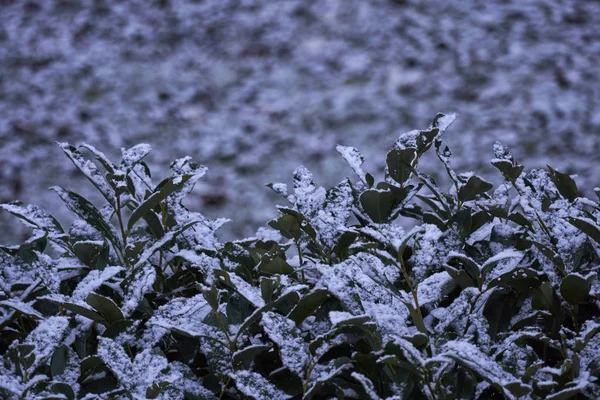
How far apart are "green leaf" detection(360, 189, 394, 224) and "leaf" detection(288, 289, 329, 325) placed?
151 mm

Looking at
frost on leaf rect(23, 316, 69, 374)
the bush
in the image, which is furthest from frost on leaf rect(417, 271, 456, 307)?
frost on leaf rect(23, 316, 69, 374)

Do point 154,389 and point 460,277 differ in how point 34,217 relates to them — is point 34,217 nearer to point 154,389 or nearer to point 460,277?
point 154,389

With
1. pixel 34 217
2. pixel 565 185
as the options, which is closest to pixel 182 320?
pixel 34 217

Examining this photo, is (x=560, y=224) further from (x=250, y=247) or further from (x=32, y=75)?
(x=32, y=75)

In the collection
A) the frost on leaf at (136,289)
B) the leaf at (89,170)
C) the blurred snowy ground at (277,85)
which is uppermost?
the leaf at (89,170)

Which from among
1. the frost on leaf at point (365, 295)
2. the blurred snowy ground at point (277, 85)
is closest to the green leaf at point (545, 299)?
the frost on leaf at point (365, 295)

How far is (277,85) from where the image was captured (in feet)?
14.8

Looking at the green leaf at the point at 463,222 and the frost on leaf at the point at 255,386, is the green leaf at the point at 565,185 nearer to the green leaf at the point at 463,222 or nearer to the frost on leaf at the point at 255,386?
the green leaf at the point at 463,222

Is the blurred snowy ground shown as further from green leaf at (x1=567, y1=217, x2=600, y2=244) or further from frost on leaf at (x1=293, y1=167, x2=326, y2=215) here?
green leaf at (x1=567, y1=217, x2=600, y2=244)

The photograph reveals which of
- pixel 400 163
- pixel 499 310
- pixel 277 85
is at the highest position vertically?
pixel 400 163

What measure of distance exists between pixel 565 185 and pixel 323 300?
37 cm

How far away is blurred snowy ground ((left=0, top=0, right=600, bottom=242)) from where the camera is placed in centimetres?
397

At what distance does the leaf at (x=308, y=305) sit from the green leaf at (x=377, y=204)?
15 centimetres

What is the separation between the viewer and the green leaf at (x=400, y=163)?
80cm
